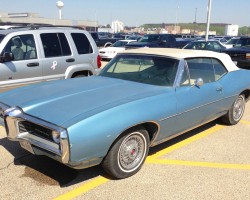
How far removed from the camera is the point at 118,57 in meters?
5.05

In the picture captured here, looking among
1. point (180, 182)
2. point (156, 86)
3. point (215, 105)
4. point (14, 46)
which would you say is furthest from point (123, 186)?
point (14, 46)

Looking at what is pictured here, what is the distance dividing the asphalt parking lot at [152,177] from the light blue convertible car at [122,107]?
0.26m

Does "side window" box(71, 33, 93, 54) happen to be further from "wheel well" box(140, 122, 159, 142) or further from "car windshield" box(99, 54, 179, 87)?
"wheel well" box(140, 122, 159, 142)

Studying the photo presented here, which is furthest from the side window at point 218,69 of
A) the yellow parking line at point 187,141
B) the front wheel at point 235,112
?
the yellow parking line at point 187,141

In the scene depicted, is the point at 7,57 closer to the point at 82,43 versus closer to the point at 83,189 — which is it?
the point at 82,43

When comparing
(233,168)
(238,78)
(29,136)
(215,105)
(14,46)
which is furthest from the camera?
(14,46)

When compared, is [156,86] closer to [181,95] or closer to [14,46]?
[181,95]

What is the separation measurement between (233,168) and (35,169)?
264cm

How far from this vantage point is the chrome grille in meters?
3.21

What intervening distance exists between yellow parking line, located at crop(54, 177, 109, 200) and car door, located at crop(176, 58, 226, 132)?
1340mm

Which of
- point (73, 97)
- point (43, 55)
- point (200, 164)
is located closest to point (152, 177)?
point (200, 164)

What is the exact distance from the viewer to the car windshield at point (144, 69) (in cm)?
430

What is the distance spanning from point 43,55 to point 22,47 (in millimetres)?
460

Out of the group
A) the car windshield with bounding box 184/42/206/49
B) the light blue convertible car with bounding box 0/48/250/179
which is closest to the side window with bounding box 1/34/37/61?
the light blue convertible car with bounding box 0/48/250/179
